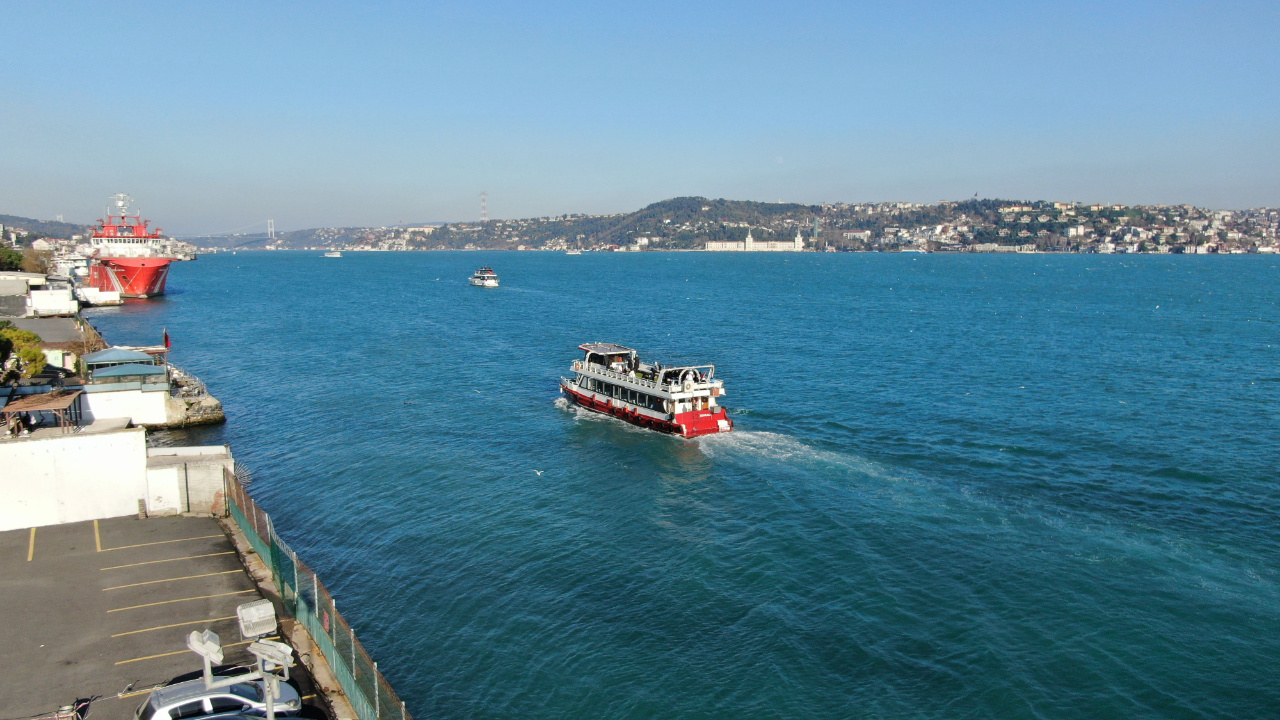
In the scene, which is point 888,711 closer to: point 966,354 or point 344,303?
point 966,354

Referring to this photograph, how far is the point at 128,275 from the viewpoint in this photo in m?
118

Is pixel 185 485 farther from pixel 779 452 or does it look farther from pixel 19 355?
pixel 779 452

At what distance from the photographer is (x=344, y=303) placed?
126m

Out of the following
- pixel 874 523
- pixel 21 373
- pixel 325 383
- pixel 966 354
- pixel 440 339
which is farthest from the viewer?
pixel 440 339

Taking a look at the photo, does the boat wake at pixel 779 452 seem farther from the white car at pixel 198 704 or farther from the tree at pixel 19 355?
the tree at pixel 19 355

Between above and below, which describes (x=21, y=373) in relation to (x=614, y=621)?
above

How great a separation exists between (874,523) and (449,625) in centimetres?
1733

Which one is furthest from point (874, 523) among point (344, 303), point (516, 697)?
point (344, 303)

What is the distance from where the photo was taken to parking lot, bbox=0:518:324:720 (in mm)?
16797

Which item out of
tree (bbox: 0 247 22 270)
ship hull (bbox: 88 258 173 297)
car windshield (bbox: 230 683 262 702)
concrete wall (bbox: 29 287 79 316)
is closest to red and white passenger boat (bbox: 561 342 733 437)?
car windshield (bbox: 230 683 262 702)

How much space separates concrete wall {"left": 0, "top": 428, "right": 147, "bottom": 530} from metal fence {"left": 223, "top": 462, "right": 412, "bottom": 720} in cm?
453

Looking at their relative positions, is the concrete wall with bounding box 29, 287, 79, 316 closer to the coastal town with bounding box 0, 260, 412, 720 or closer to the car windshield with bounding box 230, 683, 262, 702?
the coastal town with bounding box 0, 260, 412, 720

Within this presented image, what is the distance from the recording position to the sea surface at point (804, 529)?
21031 millimetres

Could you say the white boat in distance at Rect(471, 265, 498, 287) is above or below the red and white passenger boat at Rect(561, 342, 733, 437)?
above
